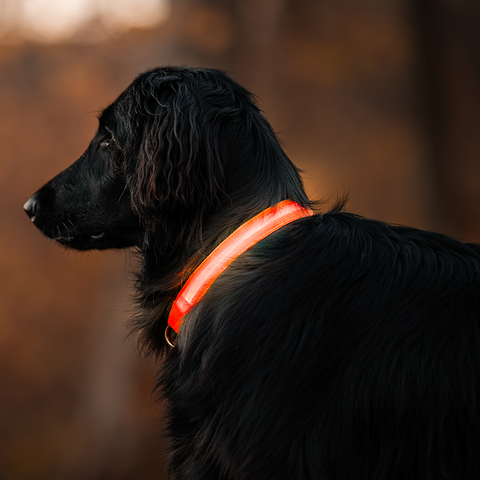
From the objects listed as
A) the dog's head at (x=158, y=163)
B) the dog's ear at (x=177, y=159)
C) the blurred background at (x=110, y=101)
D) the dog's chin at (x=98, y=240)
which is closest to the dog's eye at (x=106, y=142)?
the dog's head at (x=158, y=163)

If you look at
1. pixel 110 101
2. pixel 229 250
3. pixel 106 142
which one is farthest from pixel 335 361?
pixel 110 101

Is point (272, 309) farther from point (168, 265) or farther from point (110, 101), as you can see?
point (110, 101)

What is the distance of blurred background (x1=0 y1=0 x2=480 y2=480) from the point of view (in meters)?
3.10

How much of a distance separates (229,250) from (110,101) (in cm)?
226

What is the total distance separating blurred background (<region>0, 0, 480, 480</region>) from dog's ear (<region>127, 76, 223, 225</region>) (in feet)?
5.56

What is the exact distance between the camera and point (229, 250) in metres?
1.44

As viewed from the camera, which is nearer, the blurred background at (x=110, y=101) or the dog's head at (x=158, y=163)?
the dog's head at (x=158, y=163)

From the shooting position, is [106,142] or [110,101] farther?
[110,101]

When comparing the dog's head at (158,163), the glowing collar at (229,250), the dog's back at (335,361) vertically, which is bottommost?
the dog's back at (335,361)

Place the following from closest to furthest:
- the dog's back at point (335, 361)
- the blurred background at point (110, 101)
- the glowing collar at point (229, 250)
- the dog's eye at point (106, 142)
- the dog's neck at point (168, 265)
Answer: the dog's back at point (335, 361) → the glowing collar at point (229, 250) → the dog's neck at point (168, 265) → the dog's eye at point (106, 142) → the blurred background at point (110, 101)

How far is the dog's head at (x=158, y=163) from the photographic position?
150 cm

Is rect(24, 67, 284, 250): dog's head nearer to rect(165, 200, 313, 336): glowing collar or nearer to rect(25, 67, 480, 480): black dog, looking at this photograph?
rect(25, 67, 480, 480): black dog

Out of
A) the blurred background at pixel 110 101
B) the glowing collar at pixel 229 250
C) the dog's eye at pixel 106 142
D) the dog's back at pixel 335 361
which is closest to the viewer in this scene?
the dog's back at pixel 335 361

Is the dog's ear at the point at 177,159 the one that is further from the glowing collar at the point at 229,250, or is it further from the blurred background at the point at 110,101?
the blurred background at the point at 110,101
